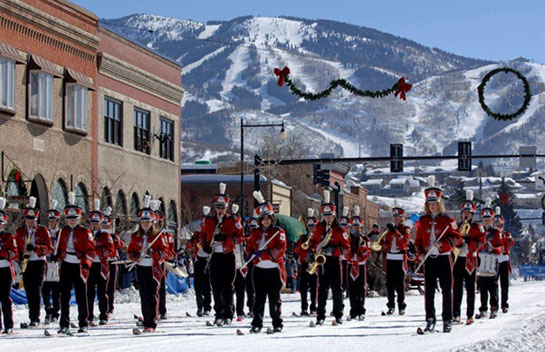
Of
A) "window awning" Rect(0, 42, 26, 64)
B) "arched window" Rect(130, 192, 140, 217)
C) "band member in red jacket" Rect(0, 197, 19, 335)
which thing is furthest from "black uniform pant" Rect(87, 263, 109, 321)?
"arched window" Rect(130, 192, 140, 217)

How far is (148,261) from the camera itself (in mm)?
20312

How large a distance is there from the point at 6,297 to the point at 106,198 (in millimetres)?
28851

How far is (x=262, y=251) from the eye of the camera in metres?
20.2

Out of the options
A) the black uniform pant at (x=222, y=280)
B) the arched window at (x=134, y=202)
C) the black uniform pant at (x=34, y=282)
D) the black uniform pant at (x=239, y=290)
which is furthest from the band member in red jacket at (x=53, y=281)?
the arched window at (x=134, y=202)

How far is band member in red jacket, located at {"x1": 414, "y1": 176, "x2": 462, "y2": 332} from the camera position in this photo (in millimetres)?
20078

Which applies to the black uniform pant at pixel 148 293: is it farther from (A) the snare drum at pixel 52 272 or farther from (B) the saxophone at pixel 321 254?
(B) the saxophone at pixel 321 254

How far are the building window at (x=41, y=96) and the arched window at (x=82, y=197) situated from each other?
3.49 meters

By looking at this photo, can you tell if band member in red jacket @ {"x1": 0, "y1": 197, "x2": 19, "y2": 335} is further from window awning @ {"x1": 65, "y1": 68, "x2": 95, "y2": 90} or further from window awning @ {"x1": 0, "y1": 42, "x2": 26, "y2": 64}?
window awning @ {"x1": 65, "y1": 68, "x2": 95, "y2": 90}

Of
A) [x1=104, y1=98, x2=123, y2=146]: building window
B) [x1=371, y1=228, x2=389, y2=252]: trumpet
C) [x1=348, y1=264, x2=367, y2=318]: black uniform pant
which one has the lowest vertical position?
[x1=348, y1=264, x2=367, y2=318]: black uniform pant

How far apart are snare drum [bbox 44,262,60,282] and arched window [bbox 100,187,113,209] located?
26288 mm

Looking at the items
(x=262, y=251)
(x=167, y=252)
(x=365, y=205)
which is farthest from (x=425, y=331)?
(x=365, y=205)

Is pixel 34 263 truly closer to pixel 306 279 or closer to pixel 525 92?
pixel 306 279

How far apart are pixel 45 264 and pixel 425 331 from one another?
6699 millimetres

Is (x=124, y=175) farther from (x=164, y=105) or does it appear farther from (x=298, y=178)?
(x=298, y=178)
